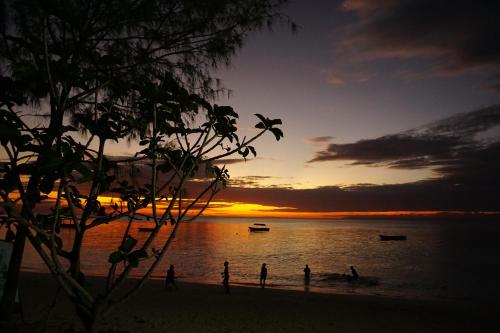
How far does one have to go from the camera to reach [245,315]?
11.4m

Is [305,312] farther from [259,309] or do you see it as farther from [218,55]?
[218,55]

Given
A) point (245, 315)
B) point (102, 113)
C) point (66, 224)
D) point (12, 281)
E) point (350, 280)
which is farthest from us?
point (66, 224)

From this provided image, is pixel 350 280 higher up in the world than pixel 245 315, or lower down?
lower down

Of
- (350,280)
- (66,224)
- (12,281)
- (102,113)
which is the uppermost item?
(102,113)

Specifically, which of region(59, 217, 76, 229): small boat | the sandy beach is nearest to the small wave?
the sandy beach

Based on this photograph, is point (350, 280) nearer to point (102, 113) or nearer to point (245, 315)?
point (245, 315)

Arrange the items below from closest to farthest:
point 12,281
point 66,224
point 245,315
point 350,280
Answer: point 12,281 → point 245,315 → point 350,280 → point 66,224

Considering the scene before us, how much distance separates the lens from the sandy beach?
9297 millimetres

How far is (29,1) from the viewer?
4.74 meters

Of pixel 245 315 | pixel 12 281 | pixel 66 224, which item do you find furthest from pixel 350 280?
pixel 66 224

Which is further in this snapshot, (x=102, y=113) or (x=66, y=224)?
(x=66, y=224)

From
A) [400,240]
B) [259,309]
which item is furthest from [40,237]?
[400,240]

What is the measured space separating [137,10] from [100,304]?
406 centimetres

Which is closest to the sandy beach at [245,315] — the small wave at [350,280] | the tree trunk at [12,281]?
the tree trunk at [12,281]
